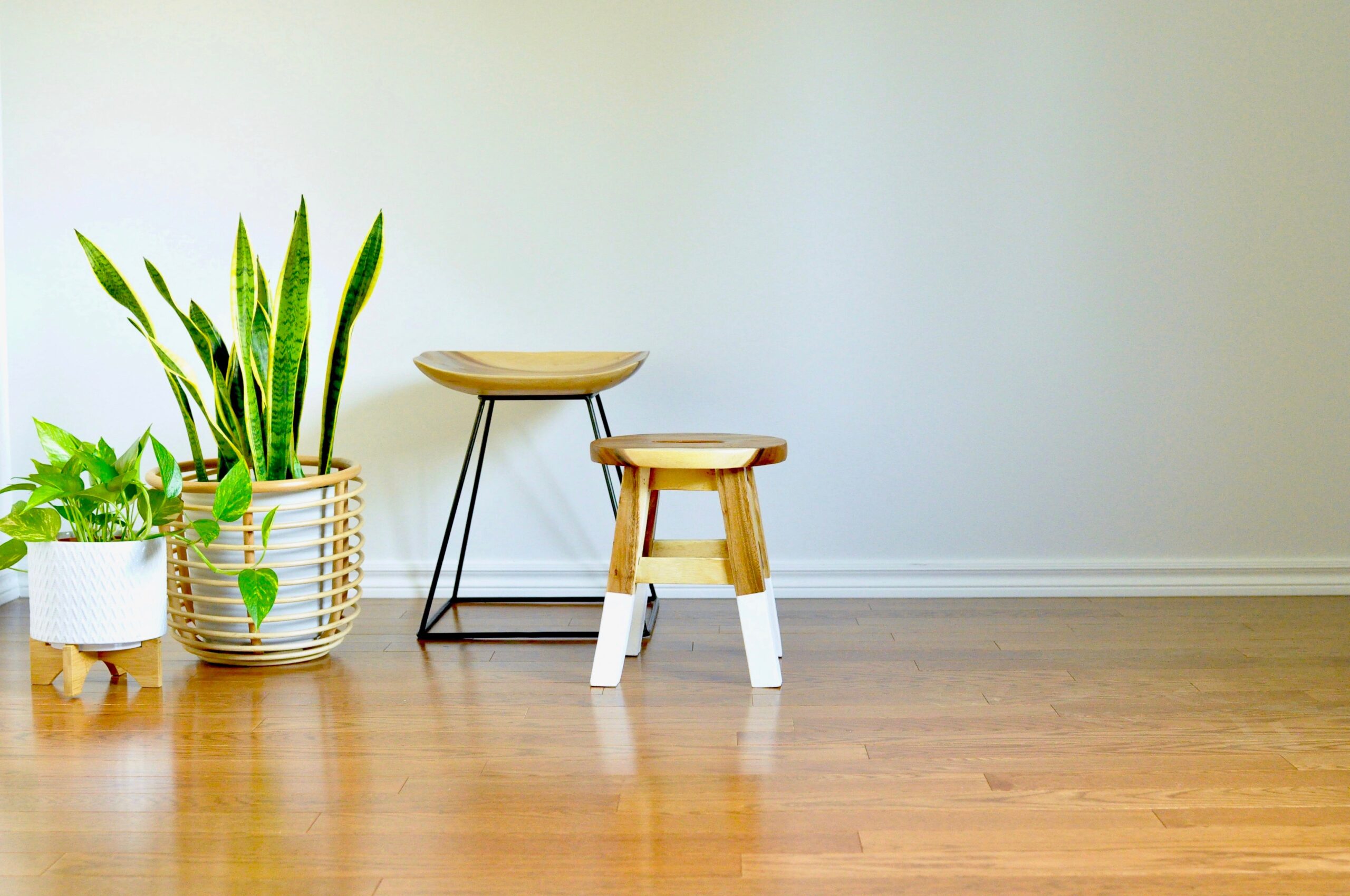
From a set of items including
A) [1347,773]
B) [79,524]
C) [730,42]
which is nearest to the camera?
[1347,773]

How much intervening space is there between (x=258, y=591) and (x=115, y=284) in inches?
21.0

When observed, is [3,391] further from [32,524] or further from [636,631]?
[636,631]

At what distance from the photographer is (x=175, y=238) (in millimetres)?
2236

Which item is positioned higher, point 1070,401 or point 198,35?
point 198,35

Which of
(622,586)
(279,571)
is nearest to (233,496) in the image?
(279,571)

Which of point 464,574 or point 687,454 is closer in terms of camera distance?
point 687,454

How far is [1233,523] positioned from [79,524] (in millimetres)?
2134

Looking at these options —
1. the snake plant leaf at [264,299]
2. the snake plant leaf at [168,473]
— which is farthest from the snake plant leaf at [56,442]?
the snake plant leaf at [264,299]

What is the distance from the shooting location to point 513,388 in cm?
183

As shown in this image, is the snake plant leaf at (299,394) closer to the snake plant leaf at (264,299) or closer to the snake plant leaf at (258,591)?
the snake plant leaf at (264,299)

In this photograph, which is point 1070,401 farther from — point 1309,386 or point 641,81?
point 641,81

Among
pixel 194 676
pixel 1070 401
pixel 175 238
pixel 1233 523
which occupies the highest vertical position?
pixel 175 238

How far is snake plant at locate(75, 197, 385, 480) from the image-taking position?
1.70m

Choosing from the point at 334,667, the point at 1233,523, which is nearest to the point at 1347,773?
the point at 1233,523
